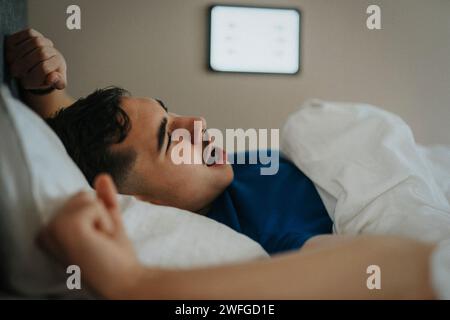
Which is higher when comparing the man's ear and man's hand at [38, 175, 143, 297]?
the man's ear

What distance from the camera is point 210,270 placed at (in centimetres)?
33

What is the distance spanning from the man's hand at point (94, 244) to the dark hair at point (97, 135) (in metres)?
0.29

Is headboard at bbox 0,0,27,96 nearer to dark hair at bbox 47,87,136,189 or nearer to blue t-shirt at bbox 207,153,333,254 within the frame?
dark hair at bbox 47,87,136,189

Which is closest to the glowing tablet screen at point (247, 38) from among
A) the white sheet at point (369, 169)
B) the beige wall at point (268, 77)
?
the beige wall at point (268, 77)

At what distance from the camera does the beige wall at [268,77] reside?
84cm

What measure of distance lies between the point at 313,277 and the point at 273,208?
0.37 m

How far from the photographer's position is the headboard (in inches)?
24.7

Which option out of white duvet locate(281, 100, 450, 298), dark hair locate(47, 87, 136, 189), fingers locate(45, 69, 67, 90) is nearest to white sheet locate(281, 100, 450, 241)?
white duvet locate(281, 100, 450, 298)

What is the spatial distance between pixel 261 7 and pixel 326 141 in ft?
1.06

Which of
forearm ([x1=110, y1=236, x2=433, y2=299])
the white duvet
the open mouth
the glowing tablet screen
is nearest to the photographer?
forearm ([x1=110, y1=236, x2=433, y2=299])

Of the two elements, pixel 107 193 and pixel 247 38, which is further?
pixel 247 38

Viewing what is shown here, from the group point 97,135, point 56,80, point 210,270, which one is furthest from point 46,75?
point 210,270

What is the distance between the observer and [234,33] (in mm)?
836

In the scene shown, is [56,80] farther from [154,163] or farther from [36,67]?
[154,163]
